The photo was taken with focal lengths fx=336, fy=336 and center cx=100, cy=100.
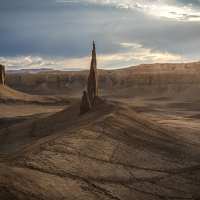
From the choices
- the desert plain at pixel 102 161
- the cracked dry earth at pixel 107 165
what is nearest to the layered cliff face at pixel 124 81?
the desert plain at pixel 102 161

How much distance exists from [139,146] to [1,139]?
10270 mm

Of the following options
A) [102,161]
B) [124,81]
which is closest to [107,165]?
[102,161]

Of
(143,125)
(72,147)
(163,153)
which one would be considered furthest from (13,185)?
(143,125)

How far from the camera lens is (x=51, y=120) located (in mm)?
21797

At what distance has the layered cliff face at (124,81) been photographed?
67119mm

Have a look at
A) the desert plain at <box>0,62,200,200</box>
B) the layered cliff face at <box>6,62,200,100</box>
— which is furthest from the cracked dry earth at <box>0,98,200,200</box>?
the layered cliff face at <box>6,62,200,100</box>

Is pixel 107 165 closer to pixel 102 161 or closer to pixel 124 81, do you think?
pixel 102 161

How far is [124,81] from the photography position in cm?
9262

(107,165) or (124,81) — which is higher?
(124,81)

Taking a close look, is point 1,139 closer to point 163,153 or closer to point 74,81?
point 163,153

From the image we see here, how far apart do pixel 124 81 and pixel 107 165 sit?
81.9 m

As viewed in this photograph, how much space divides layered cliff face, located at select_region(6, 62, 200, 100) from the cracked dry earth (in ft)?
166

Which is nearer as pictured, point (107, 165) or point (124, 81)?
point (107, 165)

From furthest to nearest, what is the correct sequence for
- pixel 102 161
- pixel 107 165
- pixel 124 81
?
pixel 124 81 < pixel 102 161 < pixel 107 165
